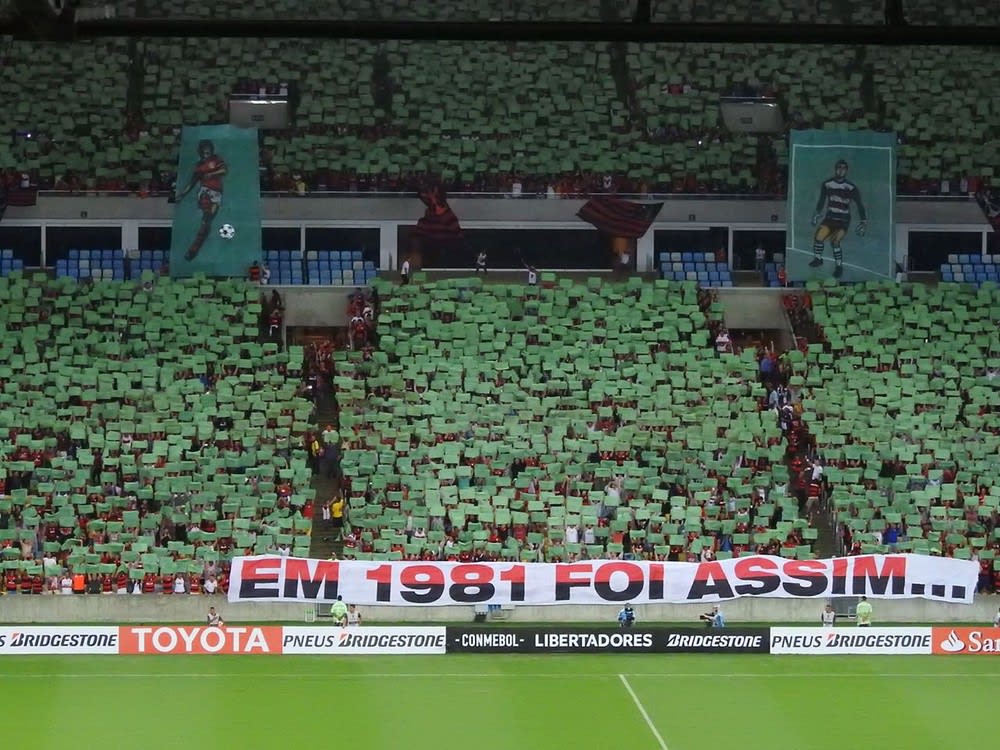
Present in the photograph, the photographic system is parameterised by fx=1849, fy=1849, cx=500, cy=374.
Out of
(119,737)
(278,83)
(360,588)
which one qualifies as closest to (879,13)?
(278,83)

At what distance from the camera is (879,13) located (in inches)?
2440

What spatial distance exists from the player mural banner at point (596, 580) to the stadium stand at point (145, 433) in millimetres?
1638

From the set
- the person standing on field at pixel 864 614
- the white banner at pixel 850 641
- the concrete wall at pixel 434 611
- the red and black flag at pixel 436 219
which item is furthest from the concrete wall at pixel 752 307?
the white banner at pixel 850 641

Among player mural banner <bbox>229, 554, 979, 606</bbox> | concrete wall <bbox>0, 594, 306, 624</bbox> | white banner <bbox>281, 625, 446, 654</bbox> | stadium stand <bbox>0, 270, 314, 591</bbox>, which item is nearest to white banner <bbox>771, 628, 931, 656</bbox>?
player mural banner <bbox>229, 554, 979, 606</bbox>

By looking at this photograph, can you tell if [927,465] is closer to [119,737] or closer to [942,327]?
[942,327]

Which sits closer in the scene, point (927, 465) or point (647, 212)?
point (927, 465)

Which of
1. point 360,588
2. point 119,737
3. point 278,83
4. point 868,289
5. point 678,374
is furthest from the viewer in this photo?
point 278,83

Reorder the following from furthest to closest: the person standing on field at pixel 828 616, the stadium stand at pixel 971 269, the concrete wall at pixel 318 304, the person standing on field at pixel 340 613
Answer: the stadium stand at pixel 971 269 < the concrete wall at pixel 318 304 < the person standing on field at pixel 828 616 < the person standing on field at pixel 340 613

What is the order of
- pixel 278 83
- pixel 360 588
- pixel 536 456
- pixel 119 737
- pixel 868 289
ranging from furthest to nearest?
pixel 278 83 → pixel 868 289 → pixel 536 456 → pixel 360 588 → pixel 119 737

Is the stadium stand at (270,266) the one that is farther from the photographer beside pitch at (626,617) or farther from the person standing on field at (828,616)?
the person standing on field at (828,616)

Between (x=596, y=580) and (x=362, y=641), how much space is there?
6549 mm

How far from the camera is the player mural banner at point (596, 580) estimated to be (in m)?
43.4

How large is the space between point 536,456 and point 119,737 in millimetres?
18622

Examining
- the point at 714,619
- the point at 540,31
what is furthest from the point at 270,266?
the point at 540,31
